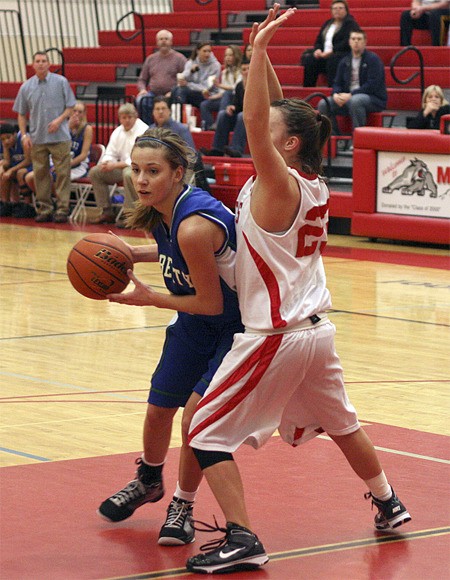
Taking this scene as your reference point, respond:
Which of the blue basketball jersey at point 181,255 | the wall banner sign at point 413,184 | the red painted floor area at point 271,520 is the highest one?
the blue basketball jersey at point 181,255

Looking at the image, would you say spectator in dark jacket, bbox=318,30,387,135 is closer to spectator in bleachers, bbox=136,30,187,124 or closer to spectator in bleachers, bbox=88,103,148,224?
spectator in bleachers, bbox=88,103,148,224

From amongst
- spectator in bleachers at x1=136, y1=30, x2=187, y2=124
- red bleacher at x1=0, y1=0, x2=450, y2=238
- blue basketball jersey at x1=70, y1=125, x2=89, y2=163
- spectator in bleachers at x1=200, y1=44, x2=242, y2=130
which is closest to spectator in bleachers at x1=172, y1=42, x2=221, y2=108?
spectator in bleachers at x1=200, y1=44, x2=242, y2=130

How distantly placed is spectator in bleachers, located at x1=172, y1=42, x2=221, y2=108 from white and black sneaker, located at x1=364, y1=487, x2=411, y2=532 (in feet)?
41.0

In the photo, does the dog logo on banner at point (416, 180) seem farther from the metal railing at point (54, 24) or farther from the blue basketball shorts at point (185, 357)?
the metal railing at point (54, 24)

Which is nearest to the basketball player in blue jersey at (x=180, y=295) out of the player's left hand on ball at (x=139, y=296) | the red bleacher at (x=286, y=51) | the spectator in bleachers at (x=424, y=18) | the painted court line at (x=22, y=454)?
the player's left hand on ball at (x=139, y=296)

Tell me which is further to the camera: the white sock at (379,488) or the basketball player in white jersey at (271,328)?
the white sock at (379,488)

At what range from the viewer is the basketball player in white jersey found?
3.79 metres

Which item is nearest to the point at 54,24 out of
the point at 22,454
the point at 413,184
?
the point at 413,184

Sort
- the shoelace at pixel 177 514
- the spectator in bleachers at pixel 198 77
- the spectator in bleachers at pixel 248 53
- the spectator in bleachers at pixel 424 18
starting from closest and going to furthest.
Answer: the shoelace at pixel 177 514
the spectator in bleachers at pixel 248 53
the spectator in bleachers at pixel 424 18
the spectator in bleachers at pixel 198 77

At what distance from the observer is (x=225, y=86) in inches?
620

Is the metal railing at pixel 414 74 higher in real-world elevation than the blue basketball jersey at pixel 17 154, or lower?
higher

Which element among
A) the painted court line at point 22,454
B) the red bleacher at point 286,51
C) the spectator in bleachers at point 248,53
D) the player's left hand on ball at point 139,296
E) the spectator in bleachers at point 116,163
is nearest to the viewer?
the player's left hand on ball at point 139,296

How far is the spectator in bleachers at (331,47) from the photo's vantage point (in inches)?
600

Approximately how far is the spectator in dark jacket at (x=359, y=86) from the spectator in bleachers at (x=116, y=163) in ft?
7.18
